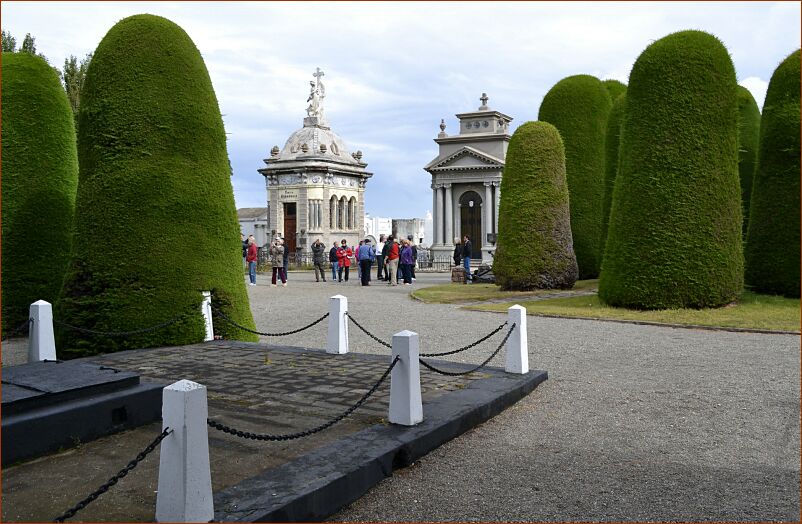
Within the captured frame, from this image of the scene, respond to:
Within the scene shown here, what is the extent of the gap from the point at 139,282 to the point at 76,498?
5.28 m

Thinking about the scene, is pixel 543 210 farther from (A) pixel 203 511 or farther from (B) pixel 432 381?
(A) pixel 203 511

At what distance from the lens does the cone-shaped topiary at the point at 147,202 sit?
870 centimetres

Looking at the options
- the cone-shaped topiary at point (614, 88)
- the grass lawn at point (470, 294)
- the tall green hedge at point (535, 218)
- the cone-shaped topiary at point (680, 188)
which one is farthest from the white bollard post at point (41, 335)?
the cone-shaped topiary at point (614, 88)

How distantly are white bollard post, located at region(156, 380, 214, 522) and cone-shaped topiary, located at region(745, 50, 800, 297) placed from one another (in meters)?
16.5

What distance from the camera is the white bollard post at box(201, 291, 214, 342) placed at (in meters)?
9.20

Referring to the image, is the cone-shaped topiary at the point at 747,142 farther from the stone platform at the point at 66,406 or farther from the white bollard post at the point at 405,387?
the stone platform at the point at 66,406

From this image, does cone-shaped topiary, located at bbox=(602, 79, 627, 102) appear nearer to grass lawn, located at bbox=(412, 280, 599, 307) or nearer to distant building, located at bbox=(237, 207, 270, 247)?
grass lawn, located at bbox=(412, 280, 599, 307)

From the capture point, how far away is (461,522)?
3.81 m

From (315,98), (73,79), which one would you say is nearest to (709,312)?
(73,79)

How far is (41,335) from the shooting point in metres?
Answer: 8.10

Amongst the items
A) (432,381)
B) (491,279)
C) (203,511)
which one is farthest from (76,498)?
(491,279)

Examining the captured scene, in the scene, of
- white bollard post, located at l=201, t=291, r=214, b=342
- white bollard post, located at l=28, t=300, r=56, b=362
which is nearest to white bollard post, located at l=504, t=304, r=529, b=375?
white bollard post, located at l=201, t=291, r=214, b=342

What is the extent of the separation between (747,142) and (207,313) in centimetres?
1905

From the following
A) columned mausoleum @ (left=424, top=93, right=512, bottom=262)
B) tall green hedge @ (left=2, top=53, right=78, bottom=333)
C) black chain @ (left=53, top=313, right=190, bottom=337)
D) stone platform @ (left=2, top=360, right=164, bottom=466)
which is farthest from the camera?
columned mausoleum @ (left=424, top=93, right=512, bottom=262)
